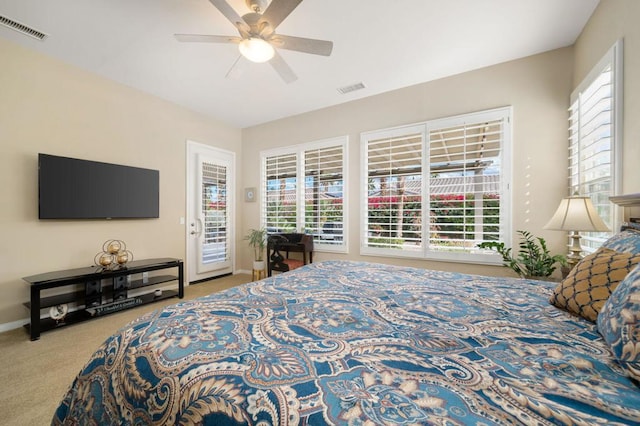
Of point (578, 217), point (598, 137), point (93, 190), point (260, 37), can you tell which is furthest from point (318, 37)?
point (93, 190)

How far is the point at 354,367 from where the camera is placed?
2.42 feet

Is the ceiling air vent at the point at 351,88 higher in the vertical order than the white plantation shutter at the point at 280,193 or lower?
higher

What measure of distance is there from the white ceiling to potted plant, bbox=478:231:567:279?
1.97 metres

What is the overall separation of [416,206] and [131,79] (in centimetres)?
401

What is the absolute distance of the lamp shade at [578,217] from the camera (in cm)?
194

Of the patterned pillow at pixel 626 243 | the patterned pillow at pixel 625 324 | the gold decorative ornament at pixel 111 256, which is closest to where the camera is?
the patterned pillow at pixel 625 324

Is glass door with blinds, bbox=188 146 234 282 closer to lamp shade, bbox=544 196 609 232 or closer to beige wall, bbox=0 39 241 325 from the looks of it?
beige wall, bbox=0 39 241 325

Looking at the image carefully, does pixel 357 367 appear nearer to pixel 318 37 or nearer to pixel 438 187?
pixel 318 37

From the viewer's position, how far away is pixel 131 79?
334 centimetres

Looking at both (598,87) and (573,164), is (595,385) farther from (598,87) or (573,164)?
(573,164)

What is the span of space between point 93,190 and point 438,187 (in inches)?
165

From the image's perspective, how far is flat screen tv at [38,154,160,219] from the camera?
110 inches

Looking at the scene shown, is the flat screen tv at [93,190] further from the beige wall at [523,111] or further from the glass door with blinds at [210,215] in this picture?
the beige wall at [523,111]

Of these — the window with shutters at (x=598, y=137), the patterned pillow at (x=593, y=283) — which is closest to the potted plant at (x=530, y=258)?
the window with shutters at (x=598, y=137)
